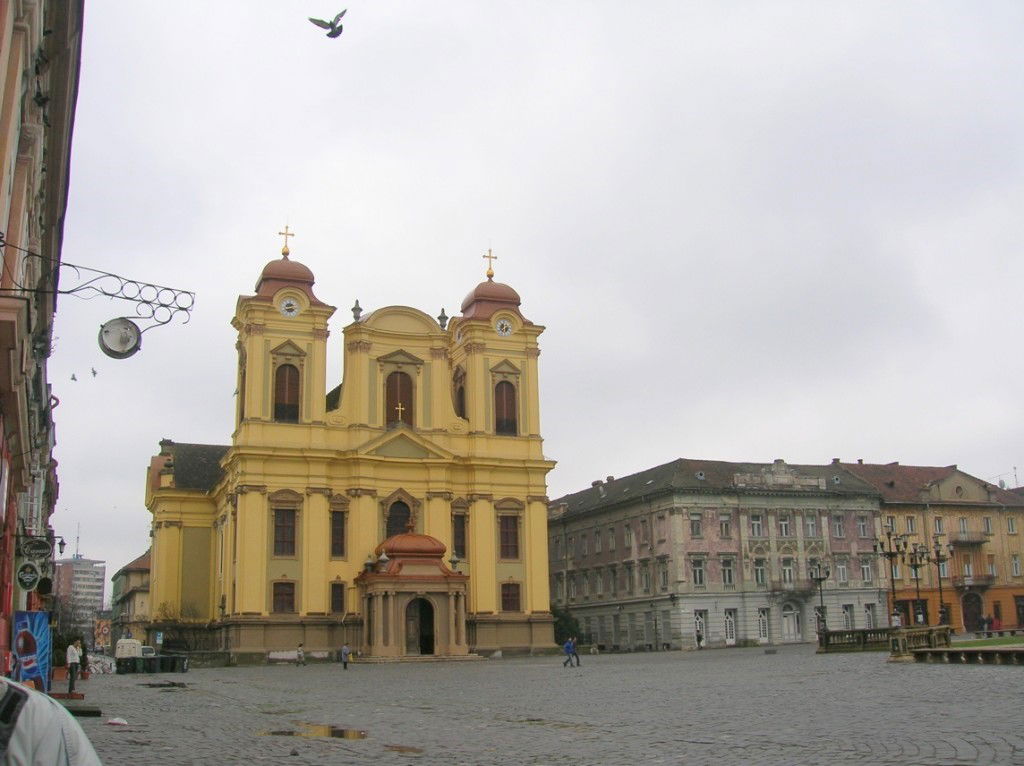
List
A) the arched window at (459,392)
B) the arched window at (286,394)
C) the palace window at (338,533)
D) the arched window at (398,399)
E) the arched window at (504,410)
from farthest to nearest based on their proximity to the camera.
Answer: the arched window at (459,392) < the arched window at (504,410) < the arched window at (398,399) < the arched window at (286,394) < the palace window at (338,533)

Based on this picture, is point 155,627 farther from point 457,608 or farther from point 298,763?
point 298,763

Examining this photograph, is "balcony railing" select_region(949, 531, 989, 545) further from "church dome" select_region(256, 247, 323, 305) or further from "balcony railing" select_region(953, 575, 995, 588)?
"church dome" select_region(256, 247, 323, 305)

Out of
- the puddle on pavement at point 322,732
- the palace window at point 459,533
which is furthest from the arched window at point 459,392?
the puddle on pavement at point 322,732

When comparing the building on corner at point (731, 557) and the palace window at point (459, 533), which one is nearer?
the palace window at point (459, 533)

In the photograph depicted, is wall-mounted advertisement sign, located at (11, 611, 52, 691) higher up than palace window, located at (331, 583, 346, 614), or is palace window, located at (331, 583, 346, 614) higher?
palace window, located at (331, 583, 346, 614)

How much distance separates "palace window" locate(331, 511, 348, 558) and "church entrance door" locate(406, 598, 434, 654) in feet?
16.8

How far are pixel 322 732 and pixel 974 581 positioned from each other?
221ft

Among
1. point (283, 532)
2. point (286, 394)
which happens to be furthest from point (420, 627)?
point (286, 394)

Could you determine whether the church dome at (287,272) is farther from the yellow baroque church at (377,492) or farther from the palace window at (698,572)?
the palace window at (698,572)

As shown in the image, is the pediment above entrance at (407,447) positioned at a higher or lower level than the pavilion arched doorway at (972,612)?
higher

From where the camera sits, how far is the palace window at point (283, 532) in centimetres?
5678

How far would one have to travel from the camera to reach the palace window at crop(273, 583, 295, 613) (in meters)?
55.9

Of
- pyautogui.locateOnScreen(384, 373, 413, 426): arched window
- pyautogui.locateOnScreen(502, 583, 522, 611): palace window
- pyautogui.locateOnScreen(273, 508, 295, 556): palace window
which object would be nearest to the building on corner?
pyautogui.locateOnScreen(502, 583, 522, 611): palace window

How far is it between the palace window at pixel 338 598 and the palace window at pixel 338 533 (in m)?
1.57
